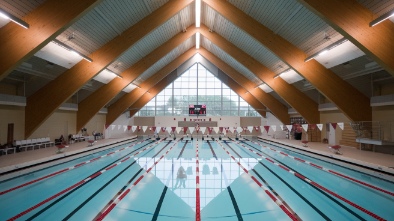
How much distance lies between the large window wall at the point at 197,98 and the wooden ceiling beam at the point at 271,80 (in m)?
12.0

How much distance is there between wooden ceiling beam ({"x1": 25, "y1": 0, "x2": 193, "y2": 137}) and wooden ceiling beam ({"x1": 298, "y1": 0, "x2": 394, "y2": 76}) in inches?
260

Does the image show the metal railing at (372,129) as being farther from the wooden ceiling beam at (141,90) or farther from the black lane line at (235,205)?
the wooden ceiling beam at (141,90)

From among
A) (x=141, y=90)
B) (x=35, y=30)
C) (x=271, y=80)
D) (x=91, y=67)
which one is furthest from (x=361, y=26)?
(x=141, y=90)

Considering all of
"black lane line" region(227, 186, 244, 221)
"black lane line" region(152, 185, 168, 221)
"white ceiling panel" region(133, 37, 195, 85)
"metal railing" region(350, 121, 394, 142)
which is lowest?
"black lane line" region(227, 186, 244, 221)

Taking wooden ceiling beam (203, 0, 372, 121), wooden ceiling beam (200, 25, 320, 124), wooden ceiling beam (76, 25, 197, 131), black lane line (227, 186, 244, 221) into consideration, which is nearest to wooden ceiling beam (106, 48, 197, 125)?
wooden ceiling beam (76, 25, 197, 131)

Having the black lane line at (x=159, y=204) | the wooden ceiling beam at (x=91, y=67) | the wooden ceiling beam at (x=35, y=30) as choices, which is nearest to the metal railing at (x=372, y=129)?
the black lane line at (x=159, y=204)

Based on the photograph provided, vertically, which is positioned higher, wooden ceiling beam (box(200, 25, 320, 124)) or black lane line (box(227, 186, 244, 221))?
wooden ceiling beam (box(200, 25, 320, 124))

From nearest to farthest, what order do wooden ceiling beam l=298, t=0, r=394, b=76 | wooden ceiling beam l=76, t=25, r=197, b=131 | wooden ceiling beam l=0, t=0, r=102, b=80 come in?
wooden ceiling beam l=0, t=0, r=102, b=80
wooden ceiling beam l=298, t=0, r=394, b=76
wooden ceiling beam l=76, t=25, r=197, b=131

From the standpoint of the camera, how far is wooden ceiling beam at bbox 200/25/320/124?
15.7 metres

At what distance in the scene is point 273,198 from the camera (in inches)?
240

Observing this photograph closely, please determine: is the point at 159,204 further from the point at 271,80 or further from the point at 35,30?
the point at 271,80

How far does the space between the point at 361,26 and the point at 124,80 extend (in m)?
13.3

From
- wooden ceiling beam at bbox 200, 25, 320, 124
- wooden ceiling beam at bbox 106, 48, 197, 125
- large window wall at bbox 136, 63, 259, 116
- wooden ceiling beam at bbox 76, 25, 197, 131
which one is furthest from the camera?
large window wall at bbox 136, 63, 259, 116

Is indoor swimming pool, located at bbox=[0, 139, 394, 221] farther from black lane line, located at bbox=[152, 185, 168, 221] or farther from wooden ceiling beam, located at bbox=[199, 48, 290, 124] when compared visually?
wooden ceiling beam, located at bbox=[199, 48, 290, 124]
